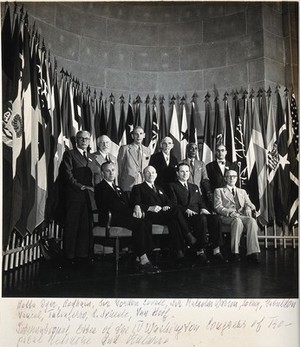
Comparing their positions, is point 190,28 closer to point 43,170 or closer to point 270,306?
point 43,170

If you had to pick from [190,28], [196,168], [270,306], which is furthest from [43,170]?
[270,306]

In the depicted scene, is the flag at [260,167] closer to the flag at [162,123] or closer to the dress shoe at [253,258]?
the dress shoe at [253,258]

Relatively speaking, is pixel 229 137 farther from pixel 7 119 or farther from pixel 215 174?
pixel 7 119

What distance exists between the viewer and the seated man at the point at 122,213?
3.51 meters

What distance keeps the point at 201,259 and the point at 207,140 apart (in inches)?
40.6

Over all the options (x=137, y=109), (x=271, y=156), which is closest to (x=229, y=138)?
(x=271, y=156)

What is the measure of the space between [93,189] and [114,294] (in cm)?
88

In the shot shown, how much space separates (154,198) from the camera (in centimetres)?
362

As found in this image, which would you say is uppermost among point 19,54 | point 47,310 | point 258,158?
point 19,54

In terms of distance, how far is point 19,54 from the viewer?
3.63 meters

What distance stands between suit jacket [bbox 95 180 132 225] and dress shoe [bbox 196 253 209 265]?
676mm

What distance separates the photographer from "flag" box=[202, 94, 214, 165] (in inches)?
148

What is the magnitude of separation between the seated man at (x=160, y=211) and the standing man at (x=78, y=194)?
40cm

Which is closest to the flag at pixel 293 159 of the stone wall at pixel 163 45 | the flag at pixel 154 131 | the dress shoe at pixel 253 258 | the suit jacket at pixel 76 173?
the stone wall at pixel 163 45
